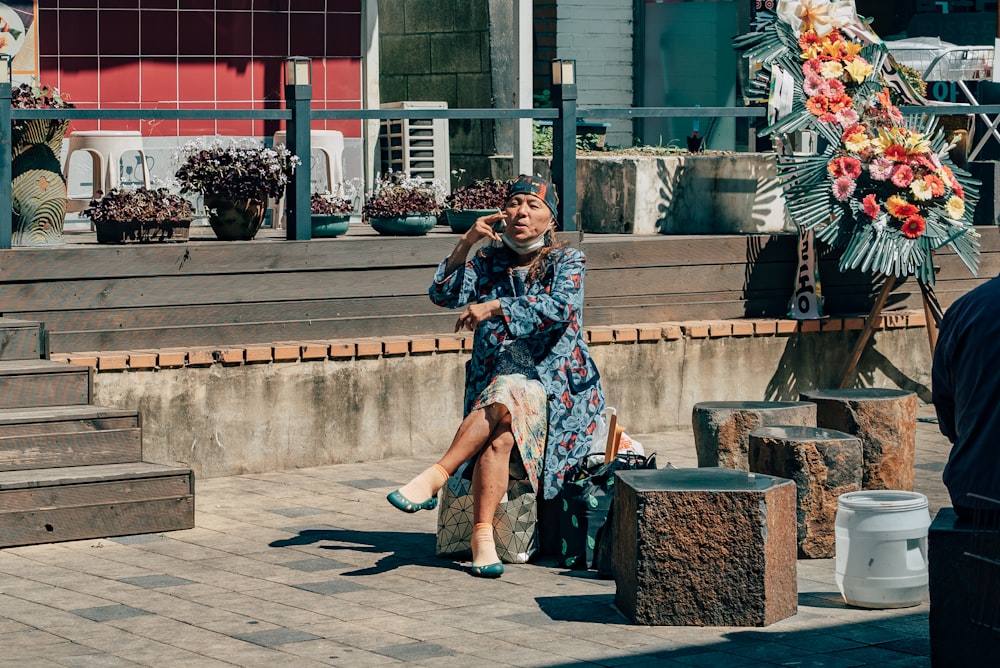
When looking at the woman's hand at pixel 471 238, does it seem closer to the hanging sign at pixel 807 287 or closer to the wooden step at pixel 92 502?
the wooden step at pixel 92 502

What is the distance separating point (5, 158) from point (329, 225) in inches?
82.0

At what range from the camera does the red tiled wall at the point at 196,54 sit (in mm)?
12953

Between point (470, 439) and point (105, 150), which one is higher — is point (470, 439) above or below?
below

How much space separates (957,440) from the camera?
18.2 ft

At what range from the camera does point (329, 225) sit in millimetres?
10805

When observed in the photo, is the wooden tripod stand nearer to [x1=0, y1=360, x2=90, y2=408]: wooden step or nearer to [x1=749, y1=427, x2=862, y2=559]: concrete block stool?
[x1=749, y1=427, x2=862, y2=559]: concrete block stool

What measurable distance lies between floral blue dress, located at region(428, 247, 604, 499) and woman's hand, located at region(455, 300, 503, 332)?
0.43ft

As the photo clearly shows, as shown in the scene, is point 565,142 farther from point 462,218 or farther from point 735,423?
point 735,423

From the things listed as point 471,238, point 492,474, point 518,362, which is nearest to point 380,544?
point 492,474

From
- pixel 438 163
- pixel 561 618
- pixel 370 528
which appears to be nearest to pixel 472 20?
pixel 438 163

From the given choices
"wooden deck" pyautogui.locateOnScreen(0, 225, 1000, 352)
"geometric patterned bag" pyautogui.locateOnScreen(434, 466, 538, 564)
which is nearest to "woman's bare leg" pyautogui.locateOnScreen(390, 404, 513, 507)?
"geometric patterned bag" pyautogui.locateOnScreen(434, 466, 538, 564)

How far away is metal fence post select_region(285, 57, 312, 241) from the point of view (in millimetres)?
10422

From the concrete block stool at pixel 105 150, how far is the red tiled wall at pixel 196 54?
0.66 metres

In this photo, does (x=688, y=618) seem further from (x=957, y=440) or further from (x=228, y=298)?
(x=228, y=298)
